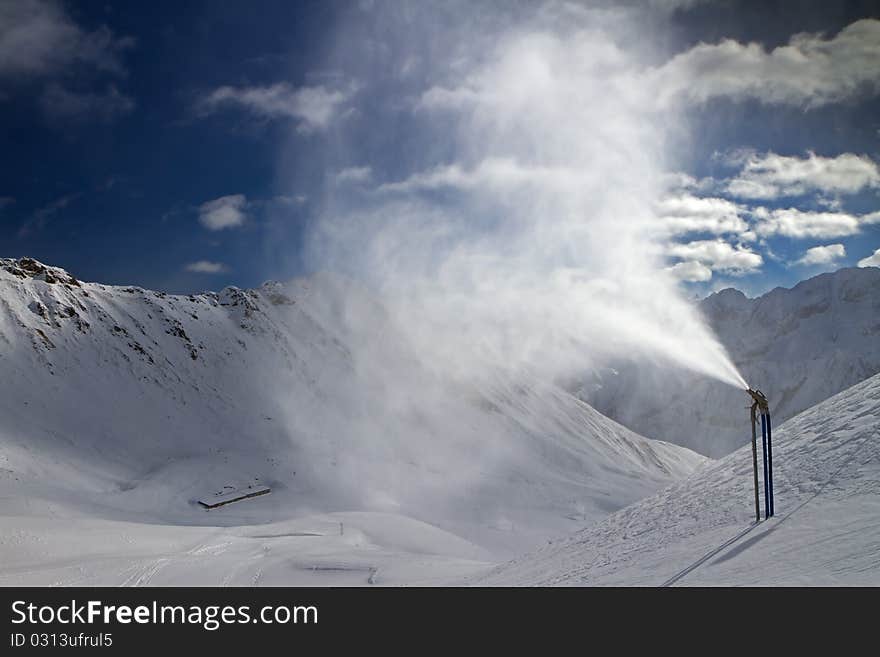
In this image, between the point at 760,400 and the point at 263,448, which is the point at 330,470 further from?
the point at 760,400

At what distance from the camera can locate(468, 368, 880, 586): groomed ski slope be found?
9727 mm

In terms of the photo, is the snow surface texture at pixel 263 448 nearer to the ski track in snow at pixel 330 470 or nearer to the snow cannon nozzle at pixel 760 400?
the ski track in snow at pixel 330 470

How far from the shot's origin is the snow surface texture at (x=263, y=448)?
88.3ft

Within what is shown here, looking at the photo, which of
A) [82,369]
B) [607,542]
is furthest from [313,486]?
[607,542]

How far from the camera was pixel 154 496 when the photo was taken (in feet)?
154

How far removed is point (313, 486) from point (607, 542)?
144ft

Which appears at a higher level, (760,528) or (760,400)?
(760,400)

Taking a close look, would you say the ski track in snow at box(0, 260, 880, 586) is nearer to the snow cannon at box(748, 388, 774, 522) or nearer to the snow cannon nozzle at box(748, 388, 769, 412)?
the snow cannon at box(748, 388, 774, 522)

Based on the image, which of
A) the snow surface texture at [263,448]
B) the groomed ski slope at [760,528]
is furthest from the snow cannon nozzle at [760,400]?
the snow surface texture at [263,448]

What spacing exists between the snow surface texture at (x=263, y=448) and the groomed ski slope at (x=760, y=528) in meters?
7.45

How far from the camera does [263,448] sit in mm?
64250

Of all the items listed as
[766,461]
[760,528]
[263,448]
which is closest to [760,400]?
[766,461]

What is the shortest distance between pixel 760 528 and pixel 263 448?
58448mm

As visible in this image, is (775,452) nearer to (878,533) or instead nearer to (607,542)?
(607,542)
